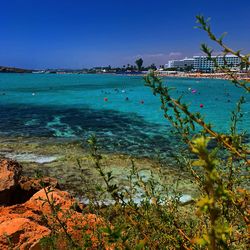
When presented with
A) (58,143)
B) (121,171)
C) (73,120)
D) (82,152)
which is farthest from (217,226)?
(73,120)

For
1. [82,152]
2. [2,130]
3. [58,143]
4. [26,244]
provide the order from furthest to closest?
[2,130] → [58,143] → [82,152] → [26,244]

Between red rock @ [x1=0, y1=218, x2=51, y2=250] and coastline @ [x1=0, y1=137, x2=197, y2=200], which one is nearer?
red rock @ [x1=0, y1=218, x2=51, y2=250]

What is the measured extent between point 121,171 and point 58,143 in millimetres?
7015

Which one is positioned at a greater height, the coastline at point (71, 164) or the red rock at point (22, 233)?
the red rock at point (22, 233)

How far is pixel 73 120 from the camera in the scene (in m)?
31.0

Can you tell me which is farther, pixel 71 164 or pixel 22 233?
pixel 71 164

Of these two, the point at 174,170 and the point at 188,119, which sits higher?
the point at 188,119

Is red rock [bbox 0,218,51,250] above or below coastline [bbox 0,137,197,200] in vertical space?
above

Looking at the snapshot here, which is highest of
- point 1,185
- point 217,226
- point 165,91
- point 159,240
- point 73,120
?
point 165,91

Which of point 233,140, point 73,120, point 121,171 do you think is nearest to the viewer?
point 233,140

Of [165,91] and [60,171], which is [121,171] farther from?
[165,91]

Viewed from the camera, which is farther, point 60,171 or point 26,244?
point 60,171

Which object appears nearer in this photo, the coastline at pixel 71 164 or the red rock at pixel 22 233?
the red rock at pixel 22 233

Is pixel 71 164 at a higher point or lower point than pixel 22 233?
lower
